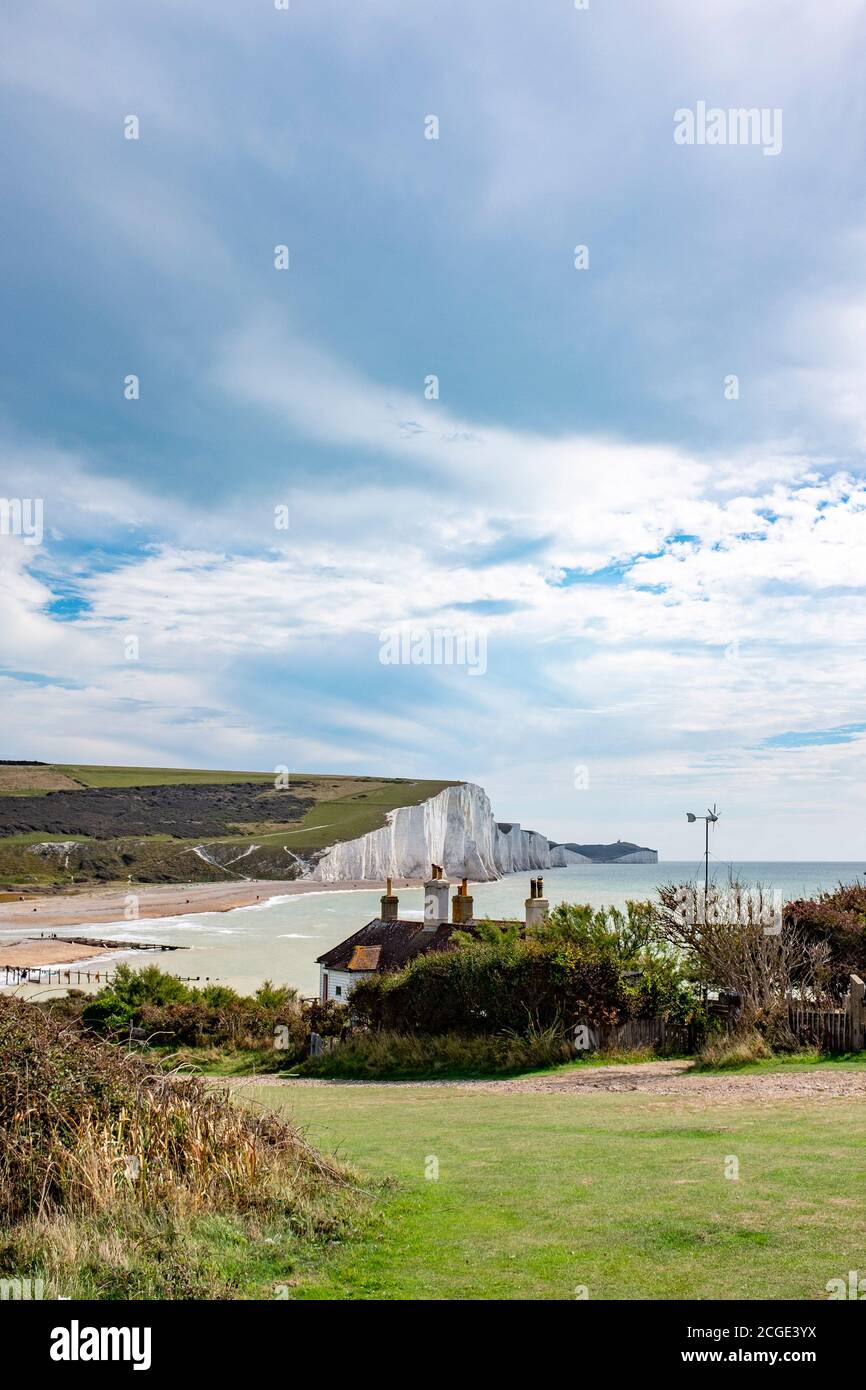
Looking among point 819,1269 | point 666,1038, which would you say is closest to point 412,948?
point 666,1038

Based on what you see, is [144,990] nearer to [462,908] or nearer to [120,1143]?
[462,908]

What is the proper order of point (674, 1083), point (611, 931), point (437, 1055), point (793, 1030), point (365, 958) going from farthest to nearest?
point (365, 958) < point (611, 931) < point (437, 1055) < point (793, 1030) < point (674, 1083)

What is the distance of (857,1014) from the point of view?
62.0ft

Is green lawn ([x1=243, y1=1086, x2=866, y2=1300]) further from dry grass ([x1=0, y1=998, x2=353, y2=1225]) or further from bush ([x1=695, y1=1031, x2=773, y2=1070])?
bush ([x1=695, y1=1031, x2=773, y2=1070])

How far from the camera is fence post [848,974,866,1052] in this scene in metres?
18.8

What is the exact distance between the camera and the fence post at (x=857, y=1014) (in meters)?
18.8

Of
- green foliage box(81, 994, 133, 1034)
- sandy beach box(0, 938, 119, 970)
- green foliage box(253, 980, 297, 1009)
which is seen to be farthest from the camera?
sandy beach box(0, 938, 119, 970)

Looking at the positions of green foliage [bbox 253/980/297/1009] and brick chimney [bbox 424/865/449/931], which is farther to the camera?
brick chimney [bbox 424/865/449/931]

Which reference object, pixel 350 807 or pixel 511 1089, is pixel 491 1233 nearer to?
pixel 511 1089

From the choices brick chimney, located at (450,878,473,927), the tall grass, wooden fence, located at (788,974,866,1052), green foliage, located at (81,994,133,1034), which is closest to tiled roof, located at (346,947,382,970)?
brick chimney, located at (450,878,473,927)

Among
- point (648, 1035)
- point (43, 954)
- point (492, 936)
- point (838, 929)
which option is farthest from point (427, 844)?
point (648, 1035)

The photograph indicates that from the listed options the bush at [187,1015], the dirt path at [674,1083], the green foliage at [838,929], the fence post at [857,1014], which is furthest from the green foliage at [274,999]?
the fence post at [857,1014]

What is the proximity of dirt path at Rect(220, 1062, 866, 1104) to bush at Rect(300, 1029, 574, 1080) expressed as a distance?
1041 millimetres

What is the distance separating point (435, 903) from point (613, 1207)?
2589 cm
